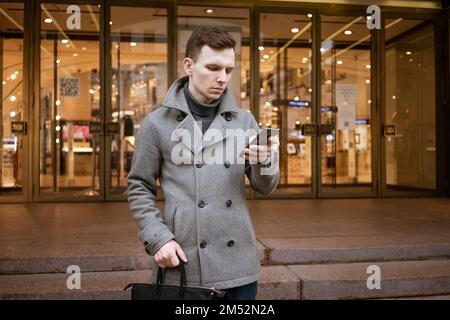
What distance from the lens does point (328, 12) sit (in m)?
8.80

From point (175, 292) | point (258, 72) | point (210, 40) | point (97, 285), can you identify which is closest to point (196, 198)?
point (175, 292)

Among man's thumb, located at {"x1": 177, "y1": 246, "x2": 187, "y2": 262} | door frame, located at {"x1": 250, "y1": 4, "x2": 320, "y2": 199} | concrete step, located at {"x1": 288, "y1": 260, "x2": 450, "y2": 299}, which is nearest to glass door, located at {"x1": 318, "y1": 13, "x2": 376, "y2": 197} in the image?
door frame, located at {"x1": 250, "y1": 4, "x2": 320, "y2": 199}

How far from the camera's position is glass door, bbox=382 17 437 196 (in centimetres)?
927

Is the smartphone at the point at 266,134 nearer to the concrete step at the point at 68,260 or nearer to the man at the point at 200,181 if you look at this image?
the man at the point at 200,181

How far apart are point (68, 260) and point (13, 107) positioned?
5293 millimetres

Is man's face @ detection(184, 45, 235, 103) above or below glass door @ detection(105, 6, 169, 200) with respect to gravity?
below

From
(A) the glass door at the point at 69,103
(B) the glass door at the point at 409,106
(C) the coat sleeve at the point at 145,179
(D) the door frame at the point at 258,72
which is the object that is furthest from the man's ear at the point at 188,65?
(B) the glass door at the point at 409,106

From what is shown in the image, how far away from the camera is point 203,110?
1.92 m

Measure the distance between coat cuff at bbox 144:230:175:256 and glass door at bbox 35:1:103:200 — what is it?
22.3ft

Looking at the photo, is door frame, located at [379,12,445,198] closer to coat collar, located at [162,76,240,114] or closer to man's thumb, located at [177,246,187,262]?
coat collar, located at [162,76,240,114]

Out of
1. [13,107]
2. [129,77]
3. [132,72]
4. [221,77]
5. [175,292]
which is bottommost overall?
[175,292]

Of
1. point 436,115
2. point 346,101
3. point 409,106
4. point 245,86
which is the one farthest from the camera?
point 409,106

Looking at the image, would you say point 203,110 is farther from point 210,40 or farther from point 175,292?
point 175,292

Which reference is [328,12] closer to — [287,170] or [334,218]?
[287,170]
